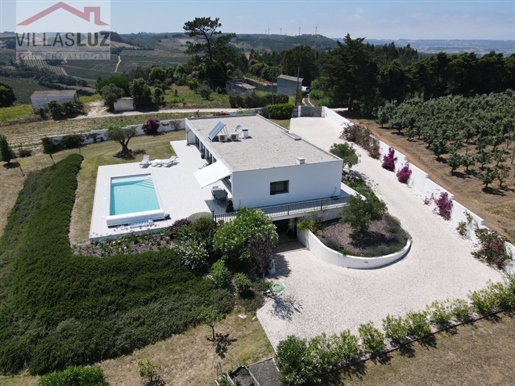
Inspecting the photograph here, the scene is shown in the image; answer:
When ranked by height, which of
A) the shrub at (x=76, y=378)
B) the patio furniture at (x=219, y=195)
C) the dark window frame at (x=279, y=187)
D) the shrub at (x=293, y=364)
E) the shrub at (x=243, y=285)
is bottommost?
the shrub at (x=76, y=378)

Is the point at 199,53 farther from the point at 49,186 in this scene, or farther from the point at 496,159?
Result: the point at 496,159

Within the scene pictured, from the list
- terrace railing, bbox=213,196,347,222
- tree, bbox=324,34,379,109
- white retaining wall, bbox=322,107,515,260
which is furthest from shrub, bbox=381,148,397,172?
tree, bbox=324,34,379,109

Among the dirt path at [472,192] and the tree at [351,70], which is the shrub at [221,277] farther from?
the tree at [351,70]

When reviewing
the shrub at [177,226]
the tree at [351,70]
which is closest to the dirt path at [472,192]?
the tree at [351,70]

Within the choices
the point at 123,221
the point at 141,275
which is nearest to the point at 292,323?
the point at 141,275

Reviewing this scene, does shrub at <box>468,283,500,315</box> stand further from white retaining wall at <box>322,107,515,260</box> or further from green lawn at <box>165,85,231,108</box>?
green lawn at <box>165,85,231,108</box>

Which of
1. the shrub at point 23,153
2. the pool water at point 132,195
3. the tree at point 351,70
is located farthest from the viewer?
the tree at point 351,70

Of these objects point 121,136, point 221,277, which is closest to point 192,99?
point 121,136
